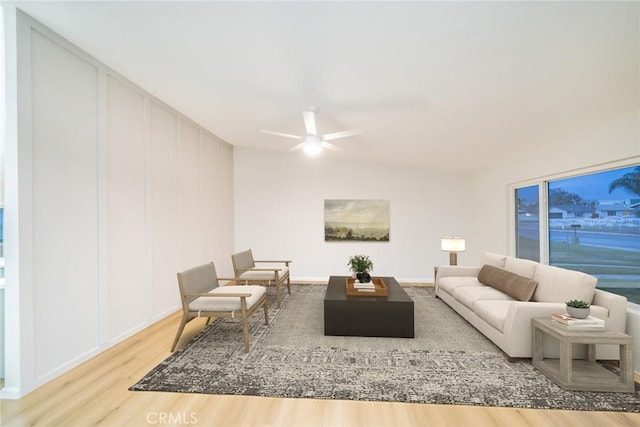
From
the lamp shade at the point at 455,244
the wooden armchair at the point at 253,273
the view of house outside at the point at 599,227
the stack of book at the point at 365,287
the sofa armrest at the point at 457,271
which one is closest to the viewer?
the view of house outside at the point at 599,227

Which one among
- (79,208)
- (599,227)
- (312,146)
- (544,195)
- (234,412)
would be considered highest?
(312,146)

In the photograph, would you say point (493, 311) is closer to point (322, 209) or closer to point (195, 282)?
point (195, 282)

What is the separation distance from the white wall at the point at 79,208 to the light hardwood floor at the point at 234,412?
0.36m

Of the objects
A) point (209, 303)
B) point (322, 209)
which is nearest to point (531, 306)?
point (209, 303)

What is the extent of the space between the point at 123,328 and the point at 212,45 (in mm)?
3174

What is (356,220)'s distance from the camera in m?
6.16

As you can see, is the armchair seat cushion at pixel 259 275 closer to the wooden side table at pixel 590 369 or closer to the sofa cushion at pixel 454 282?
the sofa cushion at pixel 454 282

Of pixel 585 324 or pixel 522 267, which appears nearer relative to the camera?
pixel 585 324

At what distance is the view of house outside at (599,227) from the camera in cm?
280

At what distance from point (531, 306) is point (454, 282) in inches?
64.4

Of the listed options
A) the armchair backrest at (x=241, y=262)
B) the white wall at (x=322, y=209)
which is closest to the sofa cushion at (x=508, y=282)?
the white wall at (x=322, y=209)

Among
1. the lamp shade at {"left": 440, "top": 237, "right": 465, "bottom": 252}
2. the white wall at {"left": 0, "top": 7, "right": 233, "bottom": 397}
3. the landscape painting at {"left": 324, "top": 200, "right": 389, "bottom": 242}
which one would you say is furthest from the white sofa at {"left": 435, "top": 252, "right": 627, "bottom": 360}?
the white wall at {"left": 0, "top": 7, "right": 233, "bottom": 397}

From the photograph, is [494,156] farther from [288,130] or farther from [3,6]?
[3,6]

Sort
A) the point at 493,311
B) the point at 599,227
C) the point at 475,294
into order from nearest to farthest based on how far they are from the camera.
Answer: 1. the point at 493,311
2. the point at 599,227
3. the point at 475,294
